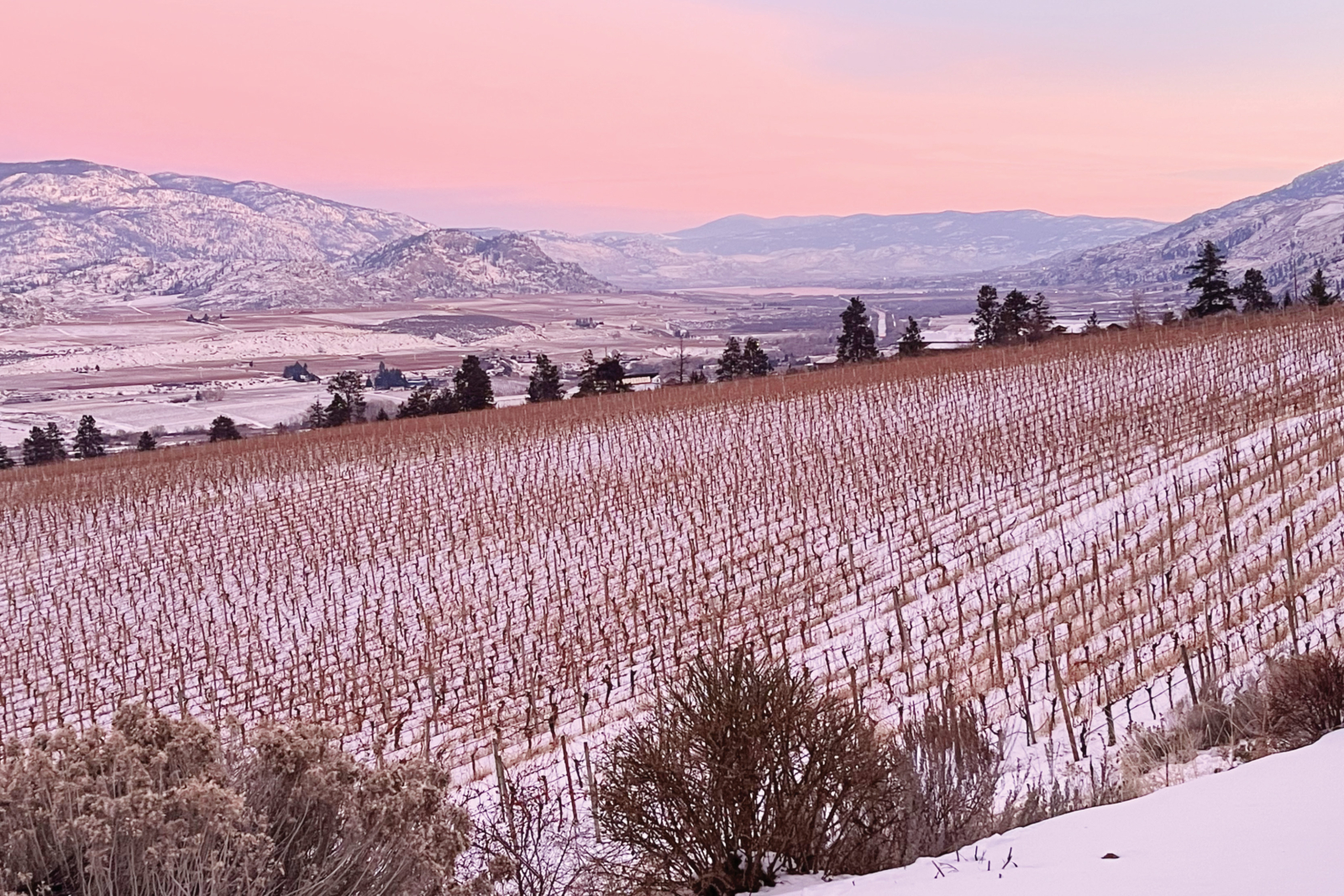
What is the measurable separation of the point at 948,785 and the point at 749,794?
133cm

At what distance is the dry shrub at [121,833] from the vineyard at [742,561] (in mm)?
3062

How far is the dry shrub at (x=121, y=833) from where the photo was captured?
183 inches

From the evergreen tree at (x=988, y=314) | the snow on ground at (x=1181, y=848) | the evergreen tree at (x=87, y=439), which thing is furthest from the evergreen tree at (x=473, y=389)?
the snow on ground at (x=1181, y=848)

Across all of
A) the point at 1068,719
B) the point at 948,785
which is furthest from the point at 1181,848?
the point at 1068,719

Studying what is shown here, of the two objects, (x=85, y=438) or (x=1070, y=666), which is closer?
(x=1070, y=666)

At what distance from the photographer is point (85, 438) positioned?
6306 centimetres

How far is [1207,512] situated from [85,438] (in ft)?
210

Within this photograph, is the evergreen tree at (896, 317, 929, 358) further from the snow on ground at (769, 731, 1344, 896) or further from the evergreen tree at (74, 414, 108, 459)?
the evergreen tree at (74, 414, 108, 459)

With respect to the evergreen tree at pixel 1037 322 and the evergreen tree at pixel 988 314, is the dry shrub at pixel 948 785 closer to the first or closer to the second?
the evergreen tree at pixel 1037 322

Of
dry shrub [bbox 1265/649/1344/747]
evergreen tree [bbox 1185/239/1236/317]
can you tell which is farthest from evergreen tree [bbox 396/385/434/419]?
dry shrub [bbox 1265/649/1344/747]

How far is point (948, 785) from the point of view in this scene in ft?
21.2

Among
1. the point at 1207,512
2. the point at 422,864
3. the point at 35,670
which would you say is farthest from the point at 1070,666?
the point at 35,670

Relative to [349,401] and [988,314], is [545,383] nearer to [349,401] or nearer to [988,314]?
[349,401]

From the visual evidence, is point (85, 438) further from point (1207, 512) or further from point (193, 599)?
point (1207, 512)
